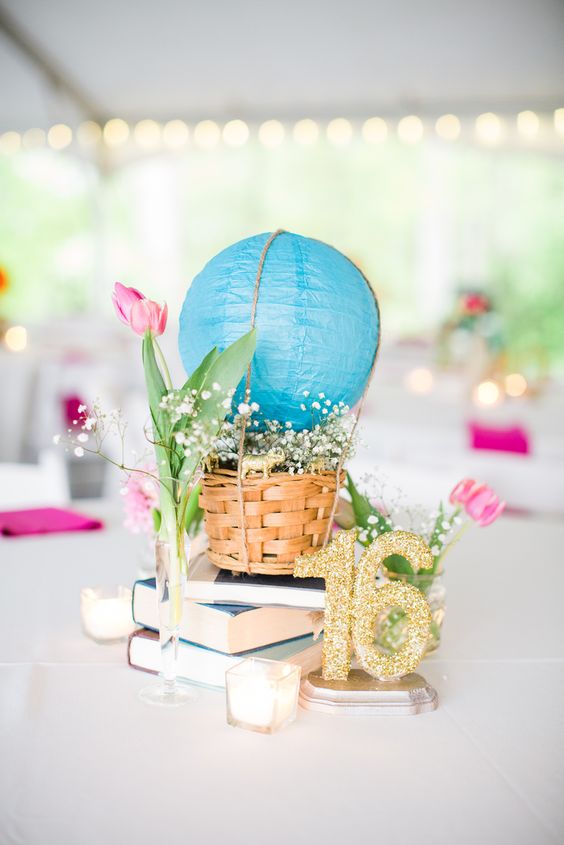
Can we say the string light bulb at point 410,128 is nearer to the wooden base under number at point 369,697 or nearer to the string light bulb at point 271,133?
the string light bulb at point 271,133

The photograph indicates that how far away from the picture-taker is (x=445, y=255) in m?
7.62

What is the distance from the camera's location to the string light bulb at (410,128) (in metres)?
6.96

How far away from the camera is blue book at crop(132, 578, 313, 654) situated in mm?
806

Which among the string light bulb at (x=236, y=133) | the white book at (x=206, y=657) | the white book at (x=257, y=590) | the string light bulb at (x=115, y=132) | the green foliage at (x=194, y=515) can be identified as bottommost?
the white book at (x=206, y=657)

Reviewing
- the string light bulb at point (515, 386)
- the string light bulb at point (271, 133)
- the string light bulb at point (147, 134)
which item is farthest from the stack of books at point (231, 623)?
the string light bulb at point (147, 134)

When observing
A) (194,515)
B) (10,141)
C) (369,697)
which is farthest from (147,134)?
(369,697)

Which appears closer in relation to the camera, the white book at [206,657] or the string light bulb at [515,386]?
the white book at [206,657]

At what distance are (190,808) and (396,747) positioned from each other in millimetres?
203

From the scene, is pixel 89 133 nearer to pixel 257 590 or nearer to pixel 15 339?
pixel 15 339

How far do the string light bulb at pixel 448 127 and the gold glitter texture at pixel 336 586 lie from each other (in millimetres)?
6945

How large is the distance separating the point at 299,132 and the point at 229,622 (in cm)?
713

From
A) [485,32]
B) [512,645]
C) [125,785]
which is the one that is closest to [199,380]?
[125,785]

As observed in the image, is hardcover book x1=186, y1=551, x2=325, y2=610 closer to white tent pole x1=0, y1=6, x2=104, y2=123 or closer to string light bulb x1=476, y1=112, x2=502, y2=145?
white tent pole x1=0, y1=6, x2=104, y2=123

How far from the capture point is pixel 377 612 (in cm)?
79
